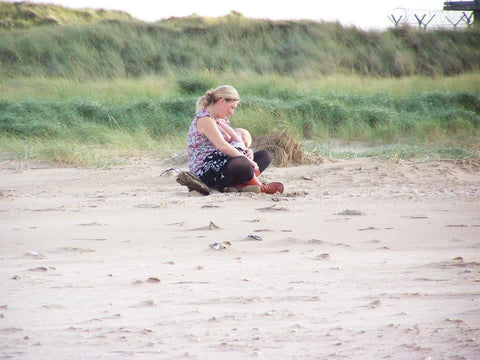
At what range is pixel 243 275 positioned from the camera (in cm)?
361

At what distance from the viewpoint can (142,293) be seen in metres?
3.29

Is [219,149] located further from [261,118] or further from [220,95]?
[261,118]

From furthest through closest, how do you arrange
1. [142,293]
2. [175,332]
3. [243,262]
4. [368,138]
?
[368,138] < [243,262] < [142,293] < [175,332]

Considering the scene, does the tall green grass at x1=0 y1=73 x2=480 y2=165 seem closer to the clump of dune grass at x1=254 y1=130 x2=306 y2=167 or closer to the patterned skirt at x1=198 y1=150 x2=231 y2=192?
the clump of dune grass at x1=254 y1=130 x2=306 y2=167

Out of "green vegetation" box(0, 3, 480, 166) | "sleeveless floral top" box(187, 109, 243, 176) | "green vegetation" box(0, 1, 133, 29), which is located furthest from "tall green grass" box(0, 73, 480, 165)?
"green vegetation" box(0, 1, 133, 29)

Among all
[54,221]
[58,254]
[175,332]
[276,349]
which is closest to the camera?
[276,349]

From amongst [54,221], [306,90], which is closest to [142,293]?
[54,221]

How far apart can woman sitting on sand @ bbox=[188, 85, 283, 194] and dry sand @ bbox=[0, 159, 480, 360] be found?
0.25m

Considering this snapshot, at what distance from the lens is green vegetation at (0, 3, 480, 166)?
35.3 ft

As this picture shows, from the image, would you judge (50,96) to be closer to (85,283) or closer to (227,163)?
(227,163)

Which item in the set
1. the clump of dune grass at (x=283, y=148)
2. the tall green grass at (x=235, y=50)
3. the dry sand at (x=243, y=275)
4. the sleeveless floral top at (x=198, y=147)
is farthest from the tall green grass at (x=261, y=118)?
the tall green grass at (x=235, y=50)

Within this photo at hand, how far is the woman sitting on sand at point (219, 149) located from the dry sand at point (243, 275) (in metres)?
0.25

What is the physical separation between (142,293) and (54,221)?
227 centimetres

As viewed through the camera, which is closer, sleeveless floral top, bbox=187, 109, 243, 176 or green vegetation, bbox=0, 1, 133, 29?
sleeveless floral top, bbox=187, 109, 243, 176
